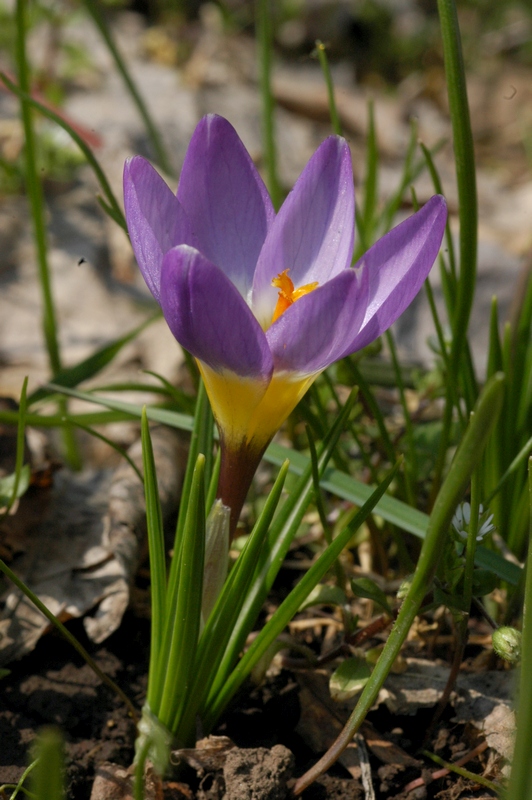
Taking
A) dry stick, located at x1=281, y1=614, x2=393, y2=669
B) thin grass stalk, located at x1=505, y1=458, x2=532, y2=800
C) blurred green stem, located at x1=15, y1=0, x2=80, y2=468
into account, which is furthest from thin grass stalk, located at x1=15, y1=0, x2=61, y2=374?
thin grass stalk, located at x1=505, y1=458, x2=532, y2=800

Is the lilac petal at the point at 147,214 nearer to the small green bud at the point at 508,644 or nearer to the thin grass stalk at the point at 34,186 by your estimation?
the small green bud at the point at 508,644

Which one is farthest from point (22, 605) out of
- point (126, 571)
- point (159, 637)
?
point (159, 637)

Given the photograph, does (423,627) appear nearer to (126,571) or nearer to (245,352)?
(126,571)

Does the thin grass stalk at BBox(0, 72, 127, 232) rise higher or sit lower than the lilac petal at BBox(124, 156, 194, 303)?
higher

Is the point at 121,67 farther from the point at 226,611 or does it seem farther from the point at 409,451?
the point at 226,611

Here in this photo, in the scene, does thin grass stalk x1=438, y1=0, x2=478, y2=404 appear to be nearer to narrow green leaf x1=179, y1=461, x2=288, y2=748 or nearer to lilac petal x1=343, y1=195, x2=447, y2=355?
lilac petal x1=343, y1=195, x2=447, y2=355

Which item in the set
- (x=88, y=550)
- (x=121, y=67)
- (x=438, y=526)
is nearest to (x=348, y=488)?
(x=438, y=526)

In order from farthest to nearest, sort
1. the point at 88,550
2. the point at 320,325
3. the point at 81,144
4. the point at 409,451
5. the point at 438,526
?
the point at 88,550 → the point at 409,451 → the point at 81,144 → the point at 320,325 → the point at 438,526

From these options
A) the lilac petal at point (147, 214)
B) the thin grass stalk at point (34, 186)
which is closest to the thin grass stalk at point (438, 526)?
the lilac petal at point (147, 214)
